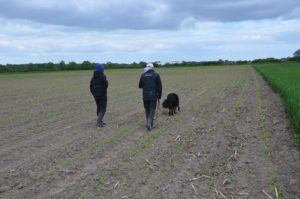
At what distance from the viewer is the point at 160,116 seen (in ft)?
47.5

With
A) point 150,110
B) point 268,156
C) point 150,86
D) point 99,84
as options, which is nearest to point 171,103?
point 150,110

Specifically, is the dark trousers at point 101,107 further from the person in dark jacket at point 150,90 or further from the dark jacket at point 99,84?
the person in dark jacket at point 150,90

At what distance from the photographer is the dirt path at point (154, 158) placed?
6.52m

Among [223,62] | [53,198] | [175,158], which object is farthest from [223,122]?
[223,62]

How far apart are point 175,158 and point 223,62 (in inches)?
4570

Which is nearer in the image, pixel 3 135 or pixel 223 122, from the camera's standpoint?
pixel 3 135

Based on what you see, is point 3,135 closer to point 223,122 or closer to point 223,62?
point 223,122

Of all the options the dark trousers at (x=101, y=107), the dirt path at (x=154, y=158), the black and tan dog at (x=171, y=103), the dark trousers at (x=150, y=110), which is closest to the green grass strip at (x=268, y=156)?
the dirt path at (x=154, y=158)

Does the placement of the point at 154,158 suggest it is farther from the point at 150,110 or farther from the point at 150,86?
the point at 150,86

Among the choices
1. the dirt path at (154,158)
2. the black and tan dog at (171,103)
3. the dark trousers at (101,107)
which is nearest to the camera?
the dirt path at (154,158)

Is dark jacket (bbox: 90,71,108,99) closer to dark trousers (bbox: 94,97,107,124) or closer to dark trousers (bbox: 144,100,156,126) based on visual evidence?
dark trousers (bbox: 94,97,107,124)

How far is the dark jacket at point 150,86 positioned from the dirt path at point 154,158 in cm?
93

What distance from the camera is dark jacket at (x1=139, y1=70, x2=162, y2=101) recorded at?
11914 mm

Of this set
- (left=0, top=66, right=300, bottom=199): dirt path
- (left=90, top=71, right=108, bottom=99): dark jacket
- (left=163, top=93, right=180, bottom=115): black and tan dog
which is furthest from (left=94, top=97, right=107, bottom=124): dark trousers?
(left=163, top=93, right=180, bottom=115): black and tan dog
